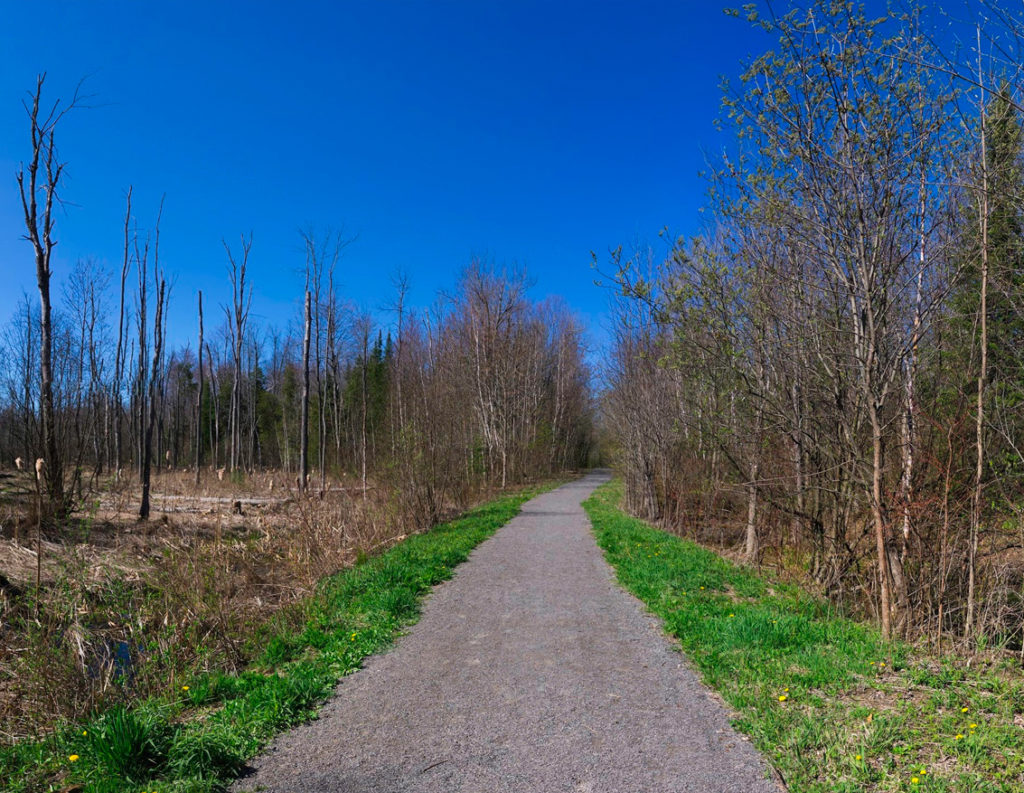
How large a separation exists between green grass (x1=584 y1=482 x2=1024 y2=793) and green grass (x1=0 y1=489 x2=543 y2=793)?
309 centimetres

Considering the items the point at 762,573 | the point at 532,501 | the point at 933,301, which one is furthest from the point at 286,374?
the point at 933,301

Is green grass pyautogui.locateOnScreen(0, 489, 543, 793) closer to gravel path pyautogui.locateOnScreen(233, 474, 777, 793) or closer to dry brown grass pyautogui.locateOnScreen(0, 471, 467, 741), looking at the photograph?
gravel path pyautogui.locateOnScreen(233, 474, 777, 793)

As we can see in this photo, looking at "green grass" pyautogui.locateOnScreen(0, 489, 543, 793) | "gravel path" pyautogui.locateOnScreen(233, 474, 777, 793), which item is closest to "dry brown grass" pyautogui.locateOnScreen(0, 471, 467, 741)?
"green grass" pyautogui.locateOnScreen(0, 489, 543, 793)

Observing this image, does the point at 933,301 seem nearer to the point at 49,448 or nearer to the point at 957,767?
the point at 957,767

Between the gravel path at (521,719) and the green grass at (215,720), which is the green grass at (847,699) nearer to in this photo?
the gravel path at (521,719)

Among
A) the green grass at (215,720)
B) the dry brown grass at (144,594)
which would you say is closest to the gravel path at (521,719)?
the green grass at (215,720)

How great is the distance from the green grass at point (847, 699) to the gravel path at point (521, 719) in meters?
0.26

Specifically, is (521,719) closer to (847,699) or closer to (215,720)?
(215,720)

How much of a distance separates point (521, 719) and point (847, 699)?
91.5 inches

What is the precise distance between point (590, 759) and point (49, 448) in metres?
12.0

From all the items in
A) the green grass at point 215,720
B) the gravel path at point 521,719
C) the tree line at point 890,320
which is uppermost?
the tree line at point 890,320

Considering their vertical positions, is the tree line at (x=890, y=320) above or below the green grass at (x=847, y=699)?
above

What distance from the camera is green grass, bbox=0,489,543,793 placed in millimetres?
3641

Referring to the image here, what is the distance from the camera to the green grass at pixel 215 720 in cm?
364
